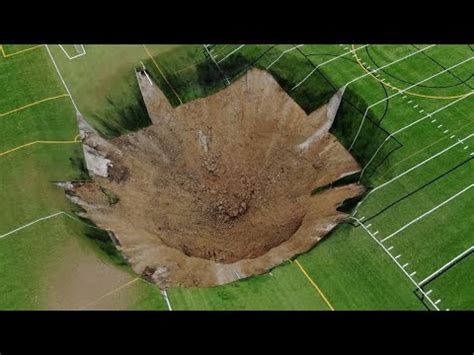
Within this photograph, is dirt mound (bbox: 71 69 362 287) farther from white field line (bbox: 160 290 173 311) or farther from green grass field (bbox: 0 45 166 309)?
green grass field (bbox: 0 45 166 309)

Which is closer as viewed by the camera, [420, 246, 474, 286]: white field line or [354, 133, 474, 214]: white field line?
[420, 246, 474, 286]: white field line

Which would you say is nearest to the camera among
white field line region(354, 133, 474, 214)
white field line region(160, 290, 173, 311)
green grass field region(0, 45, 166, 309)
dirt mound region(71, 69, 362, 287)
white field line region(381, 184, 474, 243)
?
white field line region(160, 290, 173, 311)

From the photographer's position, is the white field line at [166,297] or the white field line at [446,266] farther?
the white field line at [446,266]

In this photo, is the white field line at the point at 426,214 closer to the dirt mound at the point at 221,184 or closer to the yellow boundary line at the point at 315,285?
the dirt mound at the point at 221,184

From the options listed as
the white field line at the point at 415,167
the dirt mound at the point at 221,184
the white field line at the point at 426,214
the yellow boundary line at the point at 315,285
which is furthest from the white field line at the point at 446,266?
the dirt mound at the point at 221,184

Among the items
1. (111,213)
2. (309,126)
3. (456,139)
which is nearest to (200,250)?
(111,213)

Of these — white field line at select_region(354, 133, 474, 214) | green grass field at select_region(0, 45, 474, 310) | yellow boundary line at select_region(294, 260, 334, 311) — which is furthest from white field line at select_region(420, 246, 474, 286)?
white field line at select_region(354, 133, 474, 214)

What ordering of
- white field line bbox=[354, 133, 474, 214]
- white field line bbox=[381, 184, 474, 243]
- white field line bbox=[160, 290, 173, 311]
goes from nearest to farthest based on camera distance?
1. white field line bbox=[160, 290, 173, 311]
2. white field line bbox=[381, 184, 474, 243]
3. white field line bbox=[354, 133, 474, 214]
